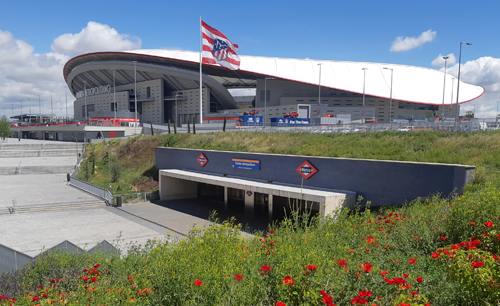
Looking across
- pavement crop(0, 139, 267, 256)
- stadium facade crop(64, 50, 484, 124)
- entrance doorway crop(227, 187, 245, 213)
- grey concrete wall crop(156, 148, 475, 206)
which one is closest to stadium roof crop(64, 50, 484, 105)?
stadium facade crop(64, 50, 484, 124)

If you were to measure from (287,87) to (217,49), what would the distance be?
27.9 meters

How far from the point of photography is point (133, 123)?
63.6m

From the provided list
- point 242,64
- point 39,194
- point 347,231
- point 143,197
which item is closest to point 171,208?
point 143,197

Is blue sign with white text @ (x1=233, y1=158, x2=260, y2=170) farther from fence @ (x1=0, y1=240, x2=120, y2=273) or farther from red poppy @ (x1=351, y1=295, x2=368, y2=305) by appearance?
red poppy @ (x1=351, y1=295, x2=368, y2=305)

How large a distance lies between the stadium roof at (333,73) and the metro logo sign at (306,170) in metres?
44.1

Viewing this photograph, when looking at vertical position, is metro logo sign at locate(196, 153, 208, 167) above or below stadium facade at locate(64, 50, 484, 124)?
below

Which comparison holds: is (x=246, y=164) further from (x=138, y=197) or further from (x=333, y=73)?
(x=333, y=73)

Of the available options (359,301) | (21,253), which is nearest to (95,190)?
(21,253)

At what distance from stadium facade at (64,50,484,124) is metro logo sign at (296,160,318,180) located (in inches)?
1479

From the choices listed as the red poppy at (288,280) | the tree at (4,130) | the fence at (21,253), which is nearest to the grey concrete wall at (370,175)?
the fence at (21,253)

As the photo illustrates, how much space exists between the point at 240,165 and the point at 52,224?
10.6 metres

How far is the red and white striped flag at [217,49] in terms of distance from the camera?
118 ft

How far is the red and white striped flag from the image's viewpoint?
36000mm

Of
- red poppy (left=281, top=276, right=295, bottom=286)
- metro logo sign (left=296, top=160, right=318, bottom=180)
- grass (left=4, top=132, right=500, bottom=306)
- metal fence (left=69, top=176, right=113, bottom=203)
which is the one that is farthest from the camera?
metal fence (left=69, top=176, right=113, bottom=203)
